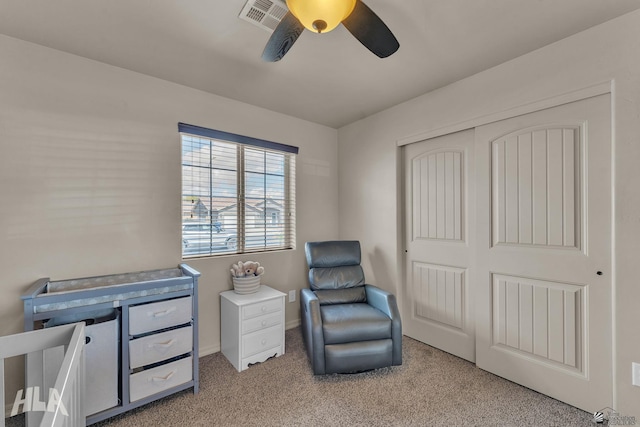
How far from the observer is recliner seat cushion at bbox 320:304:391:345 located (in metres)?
2.10

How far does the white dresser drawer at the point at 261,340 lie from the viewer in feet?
7.44

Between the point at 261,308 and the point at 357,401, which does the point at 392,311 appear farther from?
the point at 261,308

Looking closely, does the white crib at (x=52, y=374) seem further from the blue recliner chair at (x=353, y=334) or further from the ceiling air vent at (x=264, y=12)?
the ceiling air vent at (x=264, y=12)

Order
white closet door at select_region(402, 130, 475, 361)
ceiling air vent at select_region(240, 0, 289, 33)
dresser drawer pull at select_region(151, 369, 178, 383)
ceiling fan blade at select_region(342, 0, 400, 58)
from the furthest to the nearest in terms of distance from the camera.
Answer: white closet door at select_region(402, 130, 475, 361) → dresser drawer pull at select_region(151, 369, 178, 383) → ceiling air vent at select_region(240, 0, 289, 33) → ceiling fan blade at select_region(342, 0, 400, 58)

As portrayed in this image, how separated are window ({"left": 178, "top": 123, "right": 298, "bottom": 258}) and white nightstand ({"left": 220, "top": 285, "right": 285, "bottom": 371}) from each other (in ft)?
1.82

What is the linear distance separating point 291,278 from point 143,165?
1.81m

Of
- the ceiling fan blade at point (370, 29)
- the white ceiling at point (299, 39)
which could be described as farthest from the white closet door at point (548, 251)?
the ceiling fan blade at point (370, 29)

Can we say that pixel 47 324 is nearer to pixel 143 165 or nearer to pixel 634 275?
pixel 143 165

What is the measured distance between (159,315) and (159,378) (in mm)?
416

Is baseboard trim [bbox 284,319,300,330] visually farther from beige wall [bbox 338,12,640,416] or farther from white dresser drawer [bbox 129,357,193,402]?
white dresser drawer [bbox 129,357,193,402]

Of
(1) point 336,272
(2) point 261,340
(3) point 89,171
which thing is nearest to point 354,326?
(1) point 336,272

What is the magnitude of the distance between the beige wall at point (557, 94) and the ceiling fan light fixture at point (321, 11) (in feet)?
5.09

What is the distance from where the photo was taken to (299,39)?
1786mm
